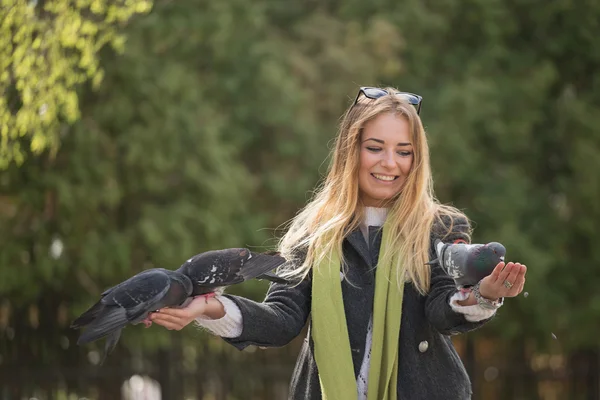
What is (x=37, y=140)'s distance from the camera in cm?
584

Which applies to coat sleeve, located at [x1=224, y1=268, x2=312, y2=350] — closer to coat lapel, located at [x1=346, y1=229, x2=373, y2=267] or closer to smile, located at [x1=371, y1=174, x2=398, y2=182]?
coat lapel, located at [x1=346, y1=229, x2=373, y2=267]

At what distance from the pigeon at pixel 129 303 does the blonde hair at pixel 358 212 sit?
1.91 feet

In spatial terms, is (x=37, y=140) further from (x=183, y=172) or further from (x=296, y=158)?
(x=296, y=158)

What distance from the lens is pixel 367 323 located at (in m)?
3.19

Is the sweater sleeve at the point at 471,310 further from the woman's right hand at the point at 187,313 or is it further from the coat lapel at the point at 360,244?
the woman's right hand at the point at 187,313

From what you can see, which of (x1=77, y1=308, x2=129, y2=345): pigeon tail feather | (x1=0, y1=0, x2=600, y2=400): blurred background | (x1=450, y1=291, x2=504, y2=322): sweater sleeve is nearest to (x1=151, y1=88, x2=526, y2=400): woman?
(x1=450, y1=291, x2=504, y2=322): sweater sleeve

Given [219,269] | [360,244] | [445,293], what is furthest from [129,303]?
[445,293]

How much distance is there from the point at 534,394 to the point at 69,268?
5.64m

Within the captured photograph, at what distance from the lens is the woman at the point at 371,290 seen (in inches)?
121

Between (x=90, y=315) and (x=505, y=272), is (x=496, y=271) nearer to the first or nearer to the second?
(x=505, y=272)

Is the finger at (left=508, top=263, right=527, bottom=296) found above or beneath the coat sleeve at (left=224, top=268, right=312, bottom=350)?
above

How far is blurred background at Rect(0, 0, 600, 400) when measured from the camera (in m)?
8.41

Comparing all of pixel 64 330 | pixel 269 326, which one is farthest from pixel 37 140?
pixel 64 330

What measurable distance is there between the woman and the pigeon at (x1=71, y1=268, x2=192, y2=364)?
3.1 inches
